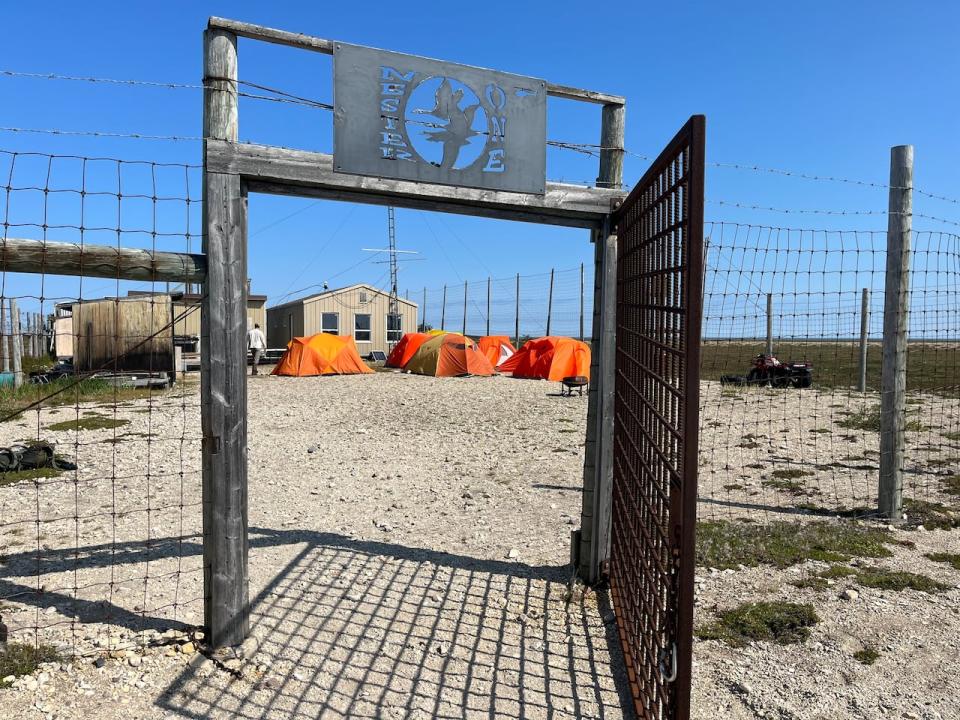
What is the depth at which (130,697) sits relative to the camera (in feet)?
9.63

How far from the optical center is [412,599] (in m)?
4.00

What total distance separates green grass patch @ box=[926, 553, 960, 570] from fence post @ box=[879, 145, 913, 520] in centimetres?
87

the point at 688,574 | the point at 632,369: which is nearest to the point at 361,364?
the point at 632,369

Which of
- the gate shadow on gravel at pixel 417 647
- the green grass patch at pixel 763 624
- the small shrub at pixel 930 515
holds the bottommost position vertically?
the gate shadow on gravel at pixel 417 647

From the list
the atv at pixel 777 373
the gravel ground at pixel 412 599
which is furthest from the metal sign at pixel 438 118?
the atv at pixel 777 373

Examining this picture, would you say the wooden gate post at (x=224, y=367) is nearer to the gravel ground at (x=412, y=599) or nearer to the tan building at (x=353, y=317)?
the gravel ground at (x=412, y=599)

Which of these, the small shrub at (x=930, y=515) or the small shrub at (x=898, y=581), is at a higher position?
the small shrub at (x=930, y=515)

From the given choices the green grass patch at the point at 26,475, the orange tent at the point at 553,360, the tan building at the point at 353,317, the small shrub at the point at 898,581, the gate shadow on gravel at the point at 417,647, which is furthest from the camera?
the tan building at the point at 353,317

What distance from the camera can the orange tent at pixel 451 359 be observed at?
60.3 feet

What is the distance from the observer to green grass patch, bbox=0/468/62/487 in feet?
21.1

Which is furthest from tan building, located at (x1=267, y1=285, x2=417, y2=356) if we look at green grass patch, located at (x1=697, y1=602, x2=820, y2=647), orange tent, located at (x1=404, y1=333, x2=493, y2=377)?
green grass patch, located at (x1=697, y1=602, x2=820, y2=647)

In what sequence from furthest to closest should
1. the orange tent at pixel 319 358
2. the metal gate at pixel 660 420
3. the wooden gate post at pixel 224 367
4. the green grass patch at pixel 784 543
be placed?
the orange tent at pixel 319 358 < the green grass patch at pixel 784 543 < the wooden gate post at pixel 224 367 < the metal gate at pixel 660 420

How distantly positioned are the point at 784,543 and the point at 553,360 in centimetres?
1281

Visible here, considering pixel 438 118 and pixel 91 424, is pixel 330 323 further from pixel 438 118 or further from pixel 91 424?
pixel 438 118
